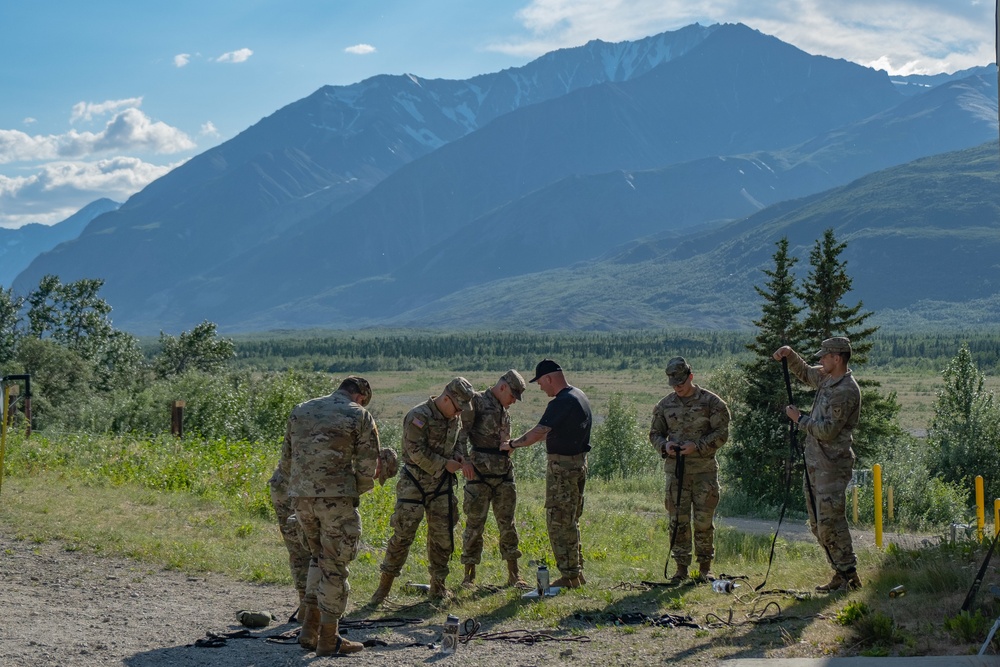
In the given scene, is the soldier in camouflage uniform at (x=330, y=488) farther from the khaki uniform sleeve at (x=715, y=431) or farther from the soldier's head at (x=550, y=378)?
the khaki uniform sleeve at (x=715, y=431)

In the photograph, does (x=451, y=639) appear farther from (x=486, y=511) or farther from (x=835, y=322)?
(x=835, y=322)

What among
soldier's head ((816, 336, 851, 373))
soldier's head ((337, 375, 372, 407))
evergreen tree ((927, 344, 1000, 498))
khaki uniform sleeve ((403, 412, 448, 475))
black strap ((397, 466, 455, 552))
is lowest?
evergreen tree ((927, 344, 1000, 498))

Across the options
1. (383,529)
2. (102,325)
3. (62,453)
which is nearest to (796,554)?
(383,529)

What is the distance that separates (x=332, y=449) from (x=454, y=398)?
1.96m

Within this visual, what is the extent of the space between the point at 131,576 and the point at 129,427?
73.6ft

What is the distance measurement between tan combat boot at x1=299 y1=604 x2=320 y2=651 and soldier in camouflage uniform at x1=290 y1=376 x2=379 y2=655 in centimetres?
2

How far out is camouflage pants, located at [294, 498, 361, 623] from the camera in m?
8.70

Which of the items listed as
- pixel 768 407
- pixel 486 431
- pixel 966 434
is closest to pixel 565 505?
pixel 486 431

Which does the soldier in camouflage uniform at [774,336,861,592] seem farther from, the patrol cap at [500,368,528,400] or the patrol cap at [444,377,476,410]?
the patrol cap at [444,377,476,410]

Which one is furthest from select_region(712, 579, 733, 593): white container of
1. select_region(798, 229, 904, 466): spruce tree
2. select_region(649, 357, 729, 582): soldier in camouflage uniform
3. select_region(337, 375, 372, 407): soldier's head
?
select_region(798, 229, 904, 466): spruce tree

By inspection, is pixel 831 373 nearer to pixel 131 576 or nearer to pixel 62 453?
pixel 131 576

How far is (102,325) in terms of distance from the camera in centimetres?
6650

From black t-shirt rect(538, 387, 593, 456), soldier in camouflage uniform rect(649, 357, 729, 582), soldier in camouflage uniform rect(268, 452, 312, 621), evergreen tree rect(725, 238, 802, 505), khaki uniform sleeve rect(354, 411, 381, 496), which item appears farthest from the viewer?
evergreen tree rect(725, 238, 802, 505)

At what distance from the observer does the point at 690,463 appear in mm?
11398
